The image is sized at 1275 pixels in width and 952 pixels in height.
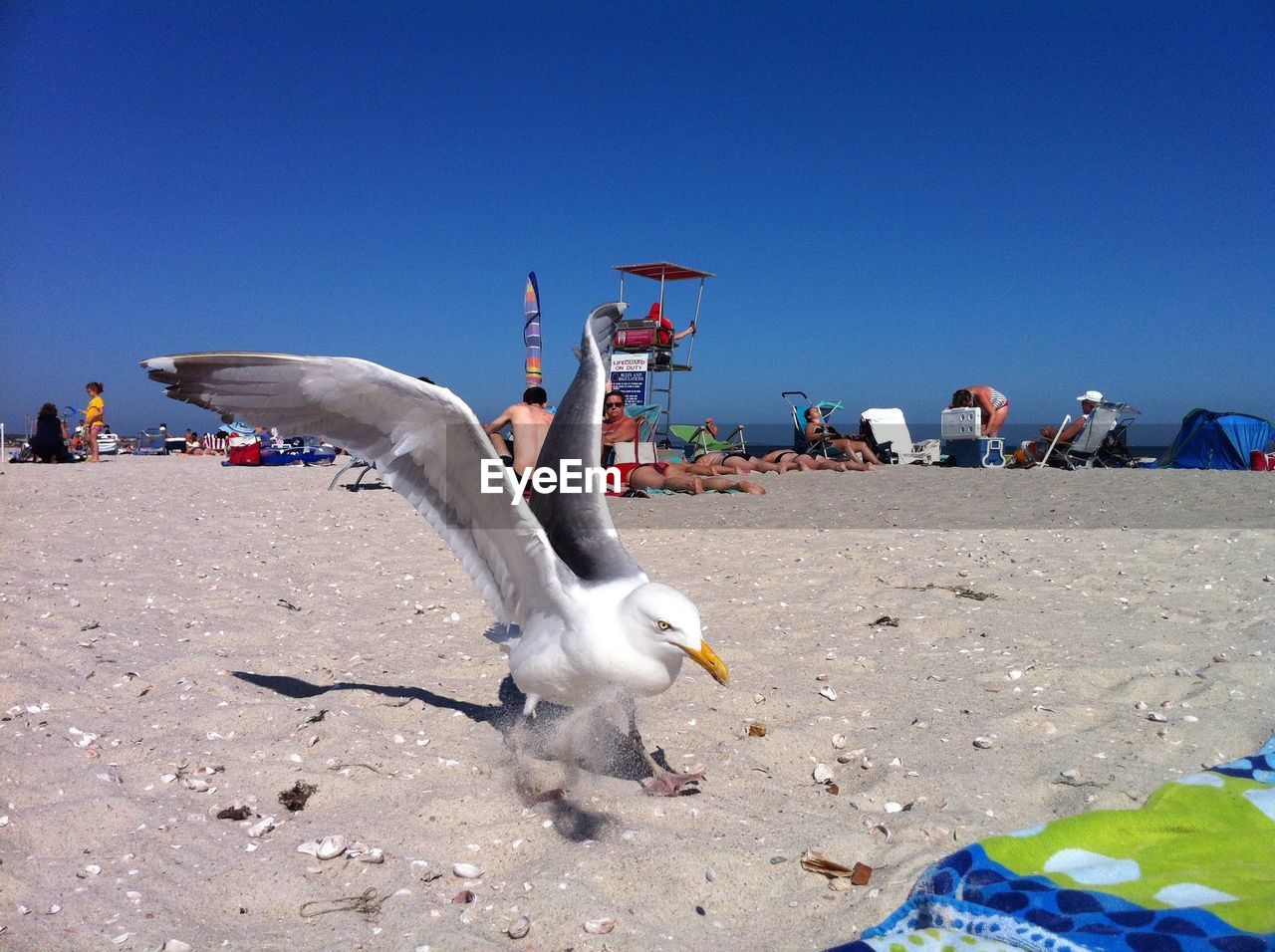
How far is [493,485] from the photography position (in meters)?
3.04

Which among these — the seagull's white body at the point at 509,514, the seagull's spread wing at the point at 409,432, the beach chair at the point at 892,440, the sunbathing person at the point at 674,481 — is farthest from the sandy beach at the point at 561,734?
the beach chair at the point at 892,440

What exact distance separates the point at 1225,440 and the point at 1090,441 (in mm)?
2796

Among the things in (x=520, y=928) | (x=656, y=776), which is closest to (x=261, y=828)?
(x=520, y=928)

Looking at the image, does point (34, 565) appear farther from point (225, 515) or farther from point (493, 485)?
point (493, 485)

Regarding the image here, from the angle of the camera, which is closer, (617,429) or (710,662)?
(710,662)

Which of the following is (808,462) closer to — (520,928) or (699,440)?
(699,440)

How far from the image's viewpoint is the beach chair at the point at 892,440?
1633cm

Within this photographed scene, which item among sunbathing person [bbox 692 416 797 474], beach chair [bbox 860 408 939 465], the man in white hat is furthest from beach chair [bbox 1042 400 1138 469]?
sunbathing person [bbox 692 416 797 474]

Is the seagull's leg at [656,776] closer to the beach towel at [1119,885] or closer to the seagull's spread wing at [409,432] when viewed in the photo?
the seagull's spread wing at [409,432]

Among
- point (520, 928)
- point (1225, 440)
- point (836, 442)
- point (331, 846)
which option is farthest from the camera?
point (836, 442)

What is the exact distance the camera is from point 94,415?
16938 mm

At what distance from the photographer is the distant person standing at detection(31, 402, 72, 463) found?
15.8 meters

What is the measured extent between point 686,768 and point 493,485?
129cm
